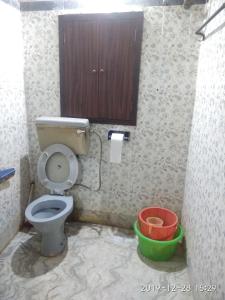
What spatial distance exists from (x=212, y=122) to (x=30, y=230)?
1838 mm

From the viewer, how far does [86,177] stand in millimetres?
2176

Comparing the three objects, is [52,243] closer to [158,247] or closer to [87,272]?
[87,272]

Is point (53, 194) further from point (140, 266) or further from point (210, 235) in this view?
point (210, 235)

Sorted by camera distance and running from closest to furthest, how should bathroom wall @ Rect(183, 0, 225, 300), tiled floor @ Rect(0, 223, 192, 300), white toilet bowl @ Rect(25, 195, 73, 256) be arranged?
1. bathroom wall @ Rect(183, 0, 225, 300)
2. tiled floor @ Rect(0, 223, 192, 300)
3. white toilet bowl @ Rect(25, 195, 73, 256)

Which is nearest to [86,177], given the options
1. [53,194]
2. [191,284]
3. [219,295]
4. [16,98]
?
[53,194]

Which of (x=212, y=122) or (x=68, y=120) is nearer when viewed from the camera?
(x=212, y=122)

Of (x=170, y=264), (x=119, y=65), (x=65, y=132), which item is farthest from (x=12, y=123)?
(x=170, y=264)

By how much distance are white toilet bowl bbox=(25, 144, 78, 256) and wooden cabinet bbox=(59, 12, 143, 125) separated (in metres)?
0.38

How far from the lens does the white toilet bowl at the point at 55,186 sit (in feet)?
6.06

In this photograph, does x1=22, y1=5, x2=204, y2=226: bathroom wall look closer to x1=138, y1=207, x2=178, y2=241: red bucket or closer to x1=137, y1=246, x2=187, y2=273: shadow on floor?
x1=138, y1=207, x2=178, y2=241: red bucket

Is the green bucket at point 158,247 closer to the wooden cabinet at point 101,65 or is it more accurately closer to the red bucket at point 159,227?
the red bucket at point 159,227

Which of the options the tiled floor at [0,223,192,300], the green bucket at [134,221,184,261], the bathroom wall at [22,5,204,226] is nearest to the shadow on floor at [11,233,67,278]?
the tiled floor at [0,223,192,300]

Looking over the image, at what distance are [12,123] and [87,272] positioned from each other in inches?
52.1

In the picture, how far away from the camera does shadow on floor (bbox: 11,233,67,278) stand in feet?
5.56
